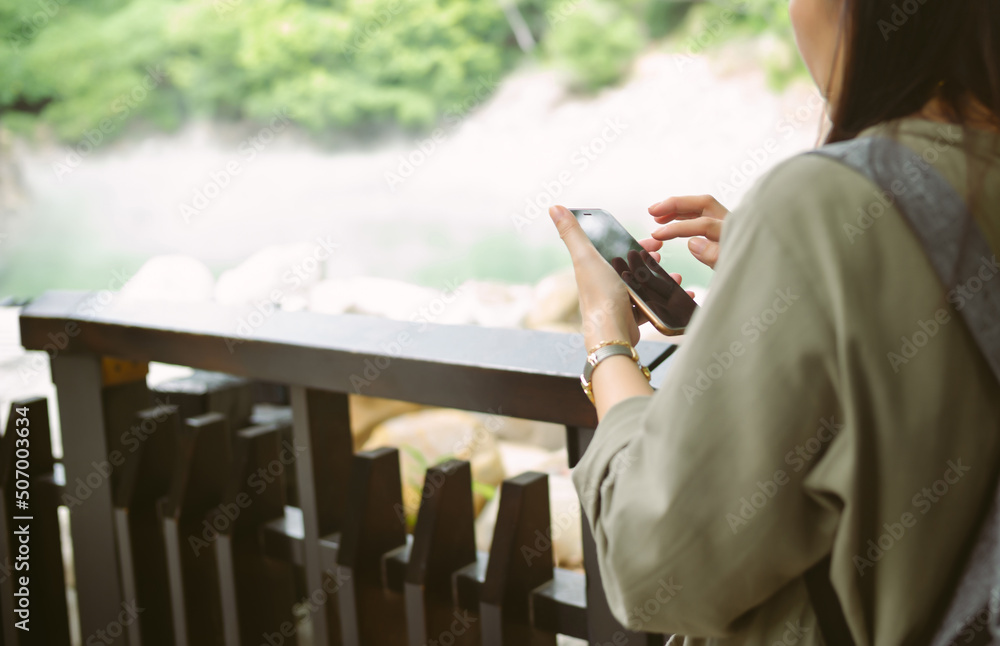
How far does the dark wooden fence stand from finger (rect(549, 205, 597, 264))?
0.34 feet

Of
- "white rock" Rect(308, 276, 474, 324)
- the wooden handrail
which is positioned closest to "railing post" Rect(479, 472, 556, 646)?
the wooden handrail

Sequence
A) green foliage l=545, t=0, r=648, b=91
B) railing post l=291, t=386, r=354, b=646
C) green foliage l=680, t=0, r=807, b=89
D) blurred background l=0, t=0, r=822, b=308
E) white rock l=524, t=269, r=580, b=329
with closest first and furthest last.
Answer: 1. railing post l=291, t=386, r=354, b=646
2. white rock l=524, t=269, r=580, b=329
3. green foliage l=680, t=0, r=807, b=89
4. blurred background l=0, t=0, r=822, b=308
5. green foliage l=545, t=0, r=648, b=91

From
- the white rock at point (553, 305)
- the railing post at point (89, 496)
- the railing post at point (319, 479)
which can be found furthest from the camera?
the white rock at point (553, 305)

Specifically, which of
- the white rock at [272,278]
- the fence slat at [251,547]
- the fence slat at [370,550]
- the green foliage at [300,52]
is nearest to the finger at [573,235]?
the fence slat at [370,550]

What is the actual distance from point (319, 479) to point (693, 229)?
0.50 meters

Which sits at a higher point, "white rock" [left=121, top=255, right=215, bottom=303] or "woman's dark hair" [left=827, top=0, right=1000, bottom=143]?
"woman's dark hair" [left=827, top=0, right=1000, bottom=143]

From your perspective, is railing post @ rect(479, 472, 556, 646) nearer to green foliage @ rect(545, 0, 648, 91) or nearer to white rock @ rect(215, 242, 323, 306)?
white rock @ rect(215, 242, 323, 306)

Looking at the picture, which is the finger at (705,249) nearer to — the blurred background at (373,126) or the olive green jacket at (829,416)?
the olive green jacket at (829,416)

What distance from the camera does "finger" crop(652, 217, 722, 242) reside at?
746 mm

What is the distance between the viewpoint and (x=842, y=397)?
1.47 feet

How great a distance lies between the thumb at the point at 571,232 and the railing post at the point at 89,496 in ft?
2.54

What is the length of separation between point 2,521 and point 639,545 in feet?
3.63

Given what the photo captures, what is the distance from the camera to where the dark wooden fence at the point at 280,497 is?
788 millimetres

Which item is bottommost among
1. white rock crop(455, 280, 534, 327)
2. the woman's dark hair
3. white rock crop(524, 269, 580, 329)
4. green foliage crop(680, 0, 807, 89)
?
white rock crop(455, 280, 534, 327)
